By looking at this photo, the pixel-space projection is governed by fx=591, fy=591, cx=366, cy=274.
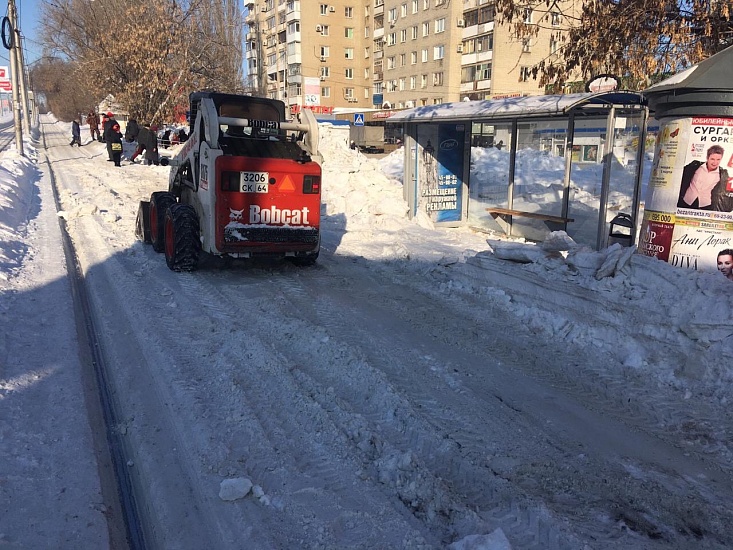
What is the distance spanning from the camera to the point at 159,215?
9.43 m

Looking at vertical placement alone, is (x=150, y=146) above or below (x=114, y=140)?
below

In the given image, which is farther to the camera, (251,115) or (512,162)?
(512,162)

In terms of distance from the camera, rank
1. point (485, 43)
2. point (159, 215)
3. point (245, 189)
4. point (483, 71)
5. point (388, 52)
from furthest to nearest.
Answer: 1. point (388, 52)
2. point (483, 71)
3. point (485, 43)
4. point (159, 215)
5. point (245, 189)

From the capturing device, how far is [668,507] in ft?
11.5

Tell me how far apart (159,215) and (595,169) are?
8254 mm

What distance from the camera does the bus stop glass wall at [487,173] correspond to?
13.0m

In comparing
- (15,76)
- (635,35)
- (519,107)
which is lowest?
(519,107)

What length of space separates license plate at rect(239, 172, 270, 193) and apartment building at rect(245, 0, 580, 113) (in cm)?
4085

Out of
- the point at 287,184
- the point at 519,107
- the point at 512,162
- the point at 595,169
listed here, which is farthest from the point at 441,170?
the point at 287,184

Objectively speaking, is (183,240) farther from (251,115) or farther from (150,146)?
(150,146)

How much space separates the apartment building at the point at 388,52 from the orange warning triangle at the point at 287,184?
134 ft

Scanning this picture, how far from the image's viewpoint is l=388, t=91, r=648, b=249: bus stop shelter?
388 inches

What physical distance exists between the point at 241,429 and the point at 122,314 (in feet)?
10.1

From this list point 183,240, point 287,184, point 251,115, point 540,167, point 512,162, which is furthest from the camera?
point 540,167
